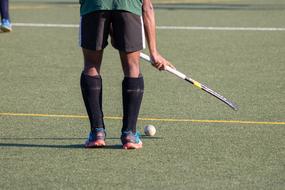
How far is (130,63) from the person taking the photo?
290 inches

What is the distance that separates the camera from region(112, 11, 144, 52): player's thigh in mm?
7258

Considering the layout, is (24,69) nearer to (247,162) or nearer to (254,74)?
(254,74)

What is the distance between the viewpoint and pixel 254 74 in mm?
11758

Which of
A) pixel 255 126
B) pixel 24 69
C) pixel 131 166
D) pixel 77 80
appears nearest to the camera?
pixel 131 166

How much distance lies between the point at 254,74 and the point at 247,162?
492cm

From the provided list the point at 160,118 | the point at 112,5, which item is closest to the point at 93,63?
the point at 112,5

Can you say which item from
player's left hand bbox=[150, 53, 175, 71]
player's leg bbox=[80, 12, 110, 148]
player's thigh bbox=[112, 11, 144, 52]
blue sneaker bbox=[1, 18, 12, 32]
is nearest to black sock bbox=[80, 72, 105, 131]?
player's leg bbox=[80, 12, 110, 148]

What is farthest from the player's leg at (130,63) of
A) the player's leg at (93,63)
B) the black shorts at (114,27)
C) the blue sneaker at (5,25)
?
A: the blue sneaker at (5,25)

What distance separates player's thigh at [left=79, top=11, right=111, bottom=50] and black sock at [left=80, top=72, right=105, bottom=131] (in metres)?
0.26

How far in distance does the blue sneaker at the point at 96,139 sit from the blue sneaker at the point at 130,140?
0.15 m

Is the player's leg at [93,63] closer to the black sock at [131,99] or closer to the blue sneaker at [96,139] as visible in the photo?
the blue sneaker at [96,139]

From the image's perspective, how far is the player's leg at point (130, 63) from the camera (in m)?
7.27

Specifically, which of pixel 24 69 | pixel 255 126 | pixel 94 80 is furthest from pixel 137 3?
pixel 24 69

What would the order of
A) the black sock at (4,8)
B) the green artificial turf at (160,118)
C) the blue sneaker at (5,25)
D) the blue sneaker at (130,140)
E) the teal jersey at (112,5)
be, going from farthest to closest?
the blue sneaker at (5,25)
the black sock at (4,8)
the blue sneaker at (130,140)
the teal jersey at (112,5)
the green artificial turf at (160,118)
